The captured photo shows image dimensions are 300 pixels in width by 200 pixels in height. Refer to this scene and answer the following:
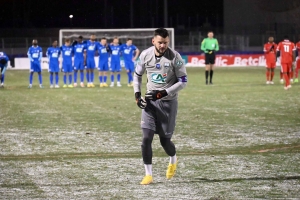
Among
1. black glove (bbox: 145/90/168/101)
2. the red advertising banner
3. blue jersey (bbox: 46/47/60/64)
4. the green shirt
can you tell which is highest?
black glove (bbox: 145/90/168/101)

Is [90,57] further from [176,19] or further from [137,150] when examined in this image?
[176,19]

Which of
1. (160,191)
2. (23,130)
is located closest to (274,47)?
(23,130)

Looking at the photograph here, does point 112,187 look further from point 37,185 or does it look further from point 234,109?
point 234,109

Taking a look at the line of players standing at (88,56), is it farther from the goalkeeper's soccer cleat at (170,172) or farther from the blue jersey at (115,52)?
the goalkeeper's soccer cleat at (170,172)

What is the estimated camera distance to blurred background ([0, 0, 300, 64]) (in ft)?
166

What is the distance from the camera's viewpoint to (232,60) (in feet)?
153

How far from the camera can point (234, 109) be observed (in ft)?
55.7

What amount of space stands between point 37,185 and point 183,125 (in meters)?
6.46

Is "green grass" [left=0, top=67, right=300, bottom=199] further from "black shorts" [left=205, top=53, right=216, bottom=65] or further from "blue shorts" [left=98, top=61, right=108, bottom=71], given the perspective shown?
"blue shorts" [left=98, top=61, right=108, bottom=71]

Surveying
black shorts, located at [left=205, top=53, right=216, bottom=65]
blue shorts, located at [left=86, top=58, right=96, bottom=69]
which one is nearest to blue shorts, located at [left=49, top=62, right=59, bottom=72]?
blue shorts, located at [left=86, top=58, right=96, bottom=69]

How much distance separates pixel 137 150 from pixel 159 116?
2902mm

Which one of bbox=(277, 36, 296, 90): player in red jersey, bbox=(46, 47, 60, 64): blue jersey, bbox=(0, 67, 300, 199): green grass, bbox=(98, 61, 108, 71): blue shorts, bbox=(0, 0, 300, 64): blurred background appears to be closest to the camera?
bbox=(0, 67, 300, 199): green grass

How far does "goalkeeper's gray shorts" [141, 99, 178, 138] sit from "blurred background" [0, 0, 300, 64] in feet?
130

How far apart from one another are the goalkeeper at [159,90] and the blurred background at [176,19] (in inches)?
1564
